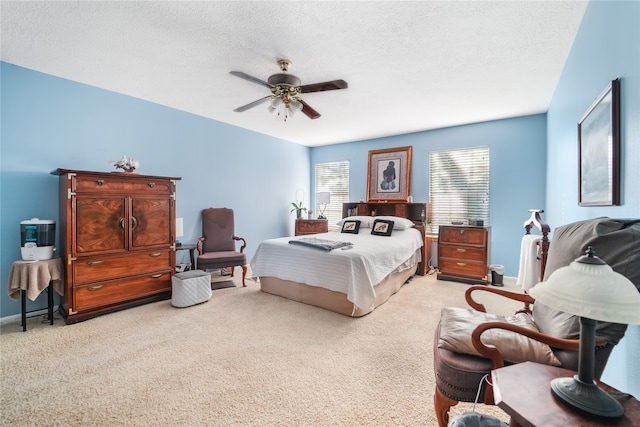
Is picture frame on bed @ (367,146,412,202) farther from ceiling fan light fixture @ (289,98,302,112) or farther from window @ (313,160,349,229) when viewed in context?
ceiling fan light fixture @ (289,98,302,112)

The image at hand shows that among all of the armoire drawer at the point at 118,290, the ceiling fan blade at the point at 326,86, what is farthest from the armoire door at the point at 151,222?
the ceiling fan blade at the point at 326,86

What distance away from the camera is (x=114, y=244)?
10.4 feet

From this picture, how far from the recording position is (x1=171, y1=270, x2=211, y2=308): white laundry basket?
3.32 meters

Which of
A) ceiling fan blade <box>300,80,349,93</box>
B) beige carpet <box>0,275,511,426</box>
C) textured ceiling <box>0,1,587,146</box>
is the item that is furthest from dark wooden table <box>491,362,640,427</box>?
ceiling fan blade <box>300,80,349,93</box>

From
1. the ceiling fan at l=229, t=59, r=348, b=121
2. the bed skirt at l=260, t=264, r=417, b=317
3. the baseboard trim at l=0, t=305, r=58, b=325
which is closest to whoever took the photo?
the ceiling fan at l=229, t=59, r=348, b=121

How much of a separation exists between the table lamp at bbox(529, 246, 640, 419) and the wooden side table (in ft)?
13.0

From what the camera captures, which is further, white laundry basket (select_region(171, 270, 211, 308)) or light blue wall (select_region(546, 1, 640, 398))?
white laundry basket (select_region(171, 270, 211, 308))

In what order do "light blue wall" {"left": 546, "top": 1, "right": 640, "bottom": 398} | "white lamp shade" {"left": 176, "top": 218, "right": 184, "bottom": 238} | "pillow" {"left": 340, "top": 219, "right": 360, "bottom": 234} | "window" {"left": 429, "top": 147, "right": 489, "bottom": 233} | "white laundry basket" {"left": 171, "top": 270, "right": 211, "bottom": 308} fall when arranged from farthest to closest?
"pillow" {"left": 340, "top": 219, "right": 360, "bottom": 234} → "window" {"left": 429, "top": 147, "right": 489, "bottom": 233} → "white lamp shade" {"left": 176, "top": 218, "right": 184, "bottom": 238} → "white laundry basket" {"left": 171, "top": 270, "right": 211, "bottom": 308} → "light blue wall" {"left": 546, "top": 1, "right": 640, "bottom": 398}

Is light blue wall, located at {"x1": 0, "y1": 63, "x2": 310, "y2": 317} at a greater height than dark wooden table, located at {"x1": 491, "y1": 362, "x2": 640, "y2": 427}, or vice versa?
light blue wall, located at {"x1": 0, "y1": 63, "x2": 310, "y2": 317}

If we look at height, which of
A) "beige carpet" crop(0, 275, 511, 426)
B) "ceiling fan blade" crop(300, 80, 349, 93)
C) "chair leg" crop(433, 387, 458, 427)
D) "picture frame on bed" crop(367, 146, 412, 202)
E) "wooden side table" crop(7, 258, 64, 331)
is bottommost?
"beige carpet" crop(0, 275, 511, 426)

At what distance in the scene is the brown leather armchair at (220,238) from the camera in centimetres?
425

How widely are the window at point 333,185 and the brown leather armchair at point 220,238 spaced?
2.53 metres

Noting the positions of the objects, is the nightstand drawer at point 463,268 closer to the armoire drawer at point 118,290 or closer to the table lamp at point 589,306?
the table lamp at point 589,306

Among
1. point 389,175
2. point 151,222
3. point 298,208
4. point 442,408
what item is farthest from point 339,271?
point 298,208
